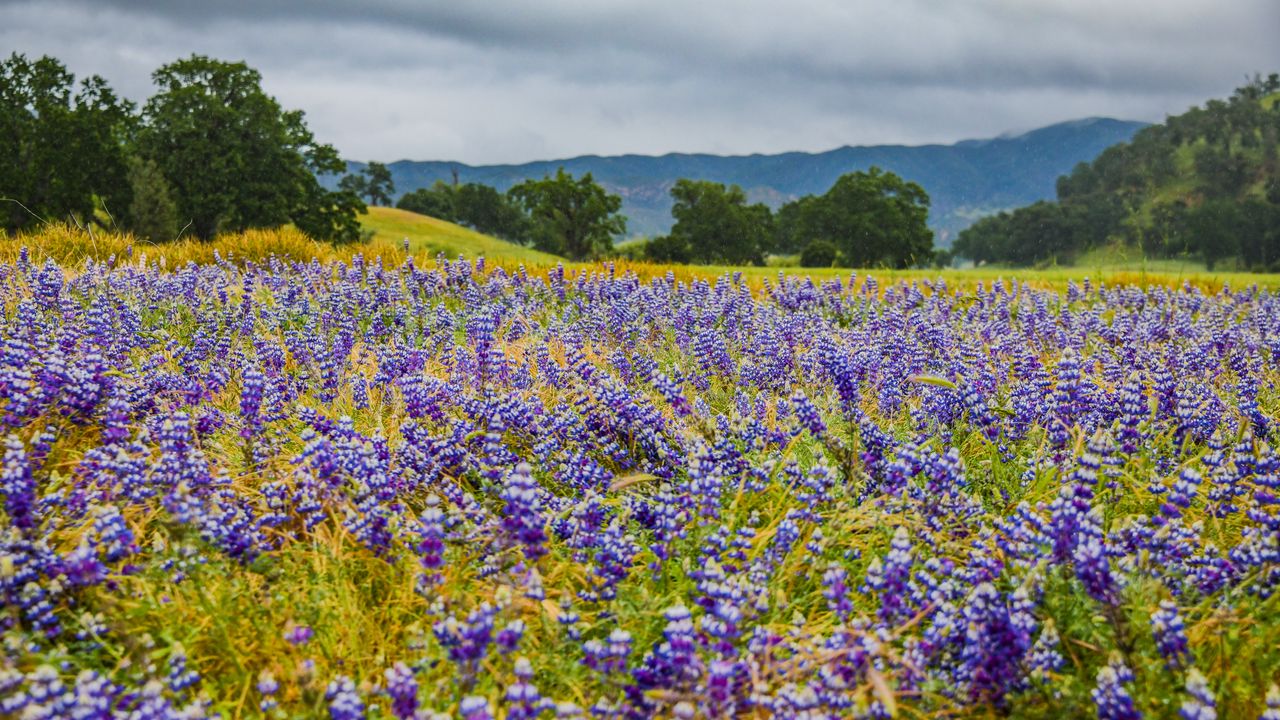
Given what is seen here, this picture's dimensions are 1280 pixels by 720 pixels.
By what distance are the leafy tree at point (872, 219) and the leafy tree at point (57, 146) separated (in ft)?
233

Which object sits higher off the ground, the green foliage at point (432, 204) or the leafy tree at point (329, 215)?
the green foliage at point (432, 204)

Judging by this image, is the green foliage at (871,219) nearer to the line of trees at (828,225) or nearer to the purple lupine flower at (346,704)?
the line of trees at (828,225)

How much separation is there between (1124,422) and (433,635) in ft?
12.2

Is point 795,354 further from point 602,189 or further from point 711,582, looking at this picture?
point 602,189

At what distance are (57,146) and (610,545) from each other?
2306 inches

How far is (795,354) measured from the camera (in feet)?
25.5

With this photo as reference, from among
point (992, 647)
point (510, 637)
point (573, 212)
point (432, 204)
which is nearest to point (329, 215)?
point (573, 212)

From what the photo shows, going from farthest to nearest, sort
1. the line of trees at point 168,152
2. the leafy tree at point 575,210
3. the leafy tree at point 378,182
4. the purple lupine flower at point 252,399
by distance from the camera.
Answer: the leafy tree at point 378,182, the leafy tree at point 575,210, the line of trees at point 168,152, the purple lupine flower at point 252,399

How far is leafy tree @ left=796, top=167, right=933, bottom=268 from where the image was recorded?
9525 centimetres

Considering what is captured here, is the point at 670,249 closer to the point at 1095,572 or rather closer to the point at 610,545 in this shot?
the point at 610,545

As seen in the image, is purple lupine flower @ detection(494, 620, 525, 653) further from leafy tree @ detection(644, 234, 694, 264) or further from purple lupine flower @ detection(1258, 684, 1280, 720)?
leafy tree @ detection(644, 234, 694, 264)

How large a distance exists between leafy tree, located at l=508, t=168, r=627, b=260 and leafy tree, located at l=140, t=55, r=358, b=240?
40.9 meters

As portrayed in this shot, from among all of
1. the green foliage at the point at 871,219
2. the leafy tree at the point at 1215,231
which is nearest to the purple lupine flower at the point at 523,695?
the green foliage at the point at 871,219

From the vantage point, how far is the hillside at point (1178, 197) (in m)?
117
